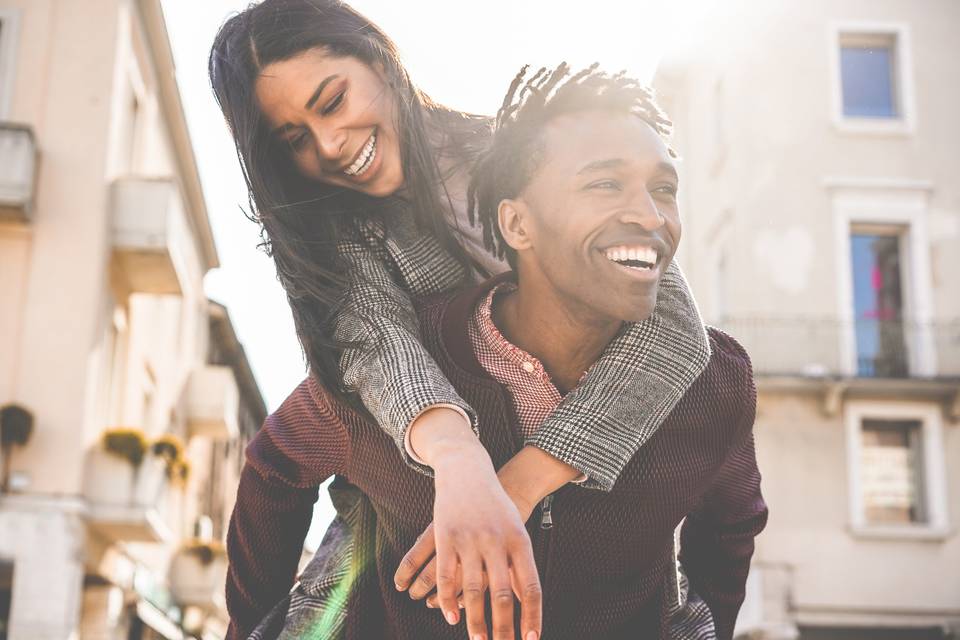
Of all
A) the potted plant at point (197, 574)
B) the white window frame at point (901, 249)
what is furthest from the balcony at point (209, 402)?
the white window frame at point (901, 249)

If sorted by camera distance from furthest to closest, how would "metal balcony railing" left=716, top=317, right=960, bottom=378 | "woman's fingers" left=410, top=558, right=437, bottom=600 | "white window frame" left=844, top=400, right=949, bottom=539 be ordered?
"metal balcony railing" left=716, top=317, right=960, bottom=378 → "white window frame" left=844, top=400, right=949, bottom=539 → "woman's fingers" left=410, top=558, right=437, bottom=600

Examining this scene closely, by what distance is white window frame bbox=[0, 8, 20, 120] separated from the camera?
49.2ft

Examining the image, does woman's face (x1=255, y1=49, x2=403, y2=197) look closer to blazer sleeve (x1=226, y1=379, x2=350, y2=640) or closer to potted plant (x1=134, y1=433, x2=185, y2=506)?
blazer sleeve (x1=226, y1=379, x2=350, y2=640)

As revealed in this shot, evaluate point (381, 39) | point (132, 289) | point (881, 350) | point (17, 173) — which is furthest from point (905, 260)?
point (381, 39)

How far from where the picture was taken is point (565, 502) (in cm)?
247

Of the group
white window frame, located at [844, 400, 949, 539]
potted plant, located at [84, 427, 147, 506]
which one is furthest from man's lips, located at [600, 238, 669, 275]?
white window frame, located at [844, 400, 949, 539]

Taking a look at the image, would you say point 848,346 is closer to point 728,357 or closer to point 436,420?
point 728,357

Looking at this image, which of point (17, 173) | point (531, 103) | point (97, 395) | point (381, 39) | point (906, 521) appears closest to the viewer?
point (531, 103)

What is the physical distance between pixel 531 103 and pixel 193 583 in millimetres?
20971

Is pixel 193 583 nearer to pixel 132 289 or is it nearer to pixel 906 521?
pixel 132 289

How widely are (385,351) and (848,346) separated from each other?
2050 centimetres

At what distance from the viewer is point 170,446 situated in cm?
1614

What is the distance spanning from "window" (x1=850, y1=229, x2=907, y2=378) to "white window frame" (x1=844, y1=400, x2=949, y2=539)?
1.98 ft

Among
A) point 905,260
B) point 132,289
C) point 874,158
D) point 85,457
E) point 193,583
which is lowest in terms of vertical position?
point 193,583
